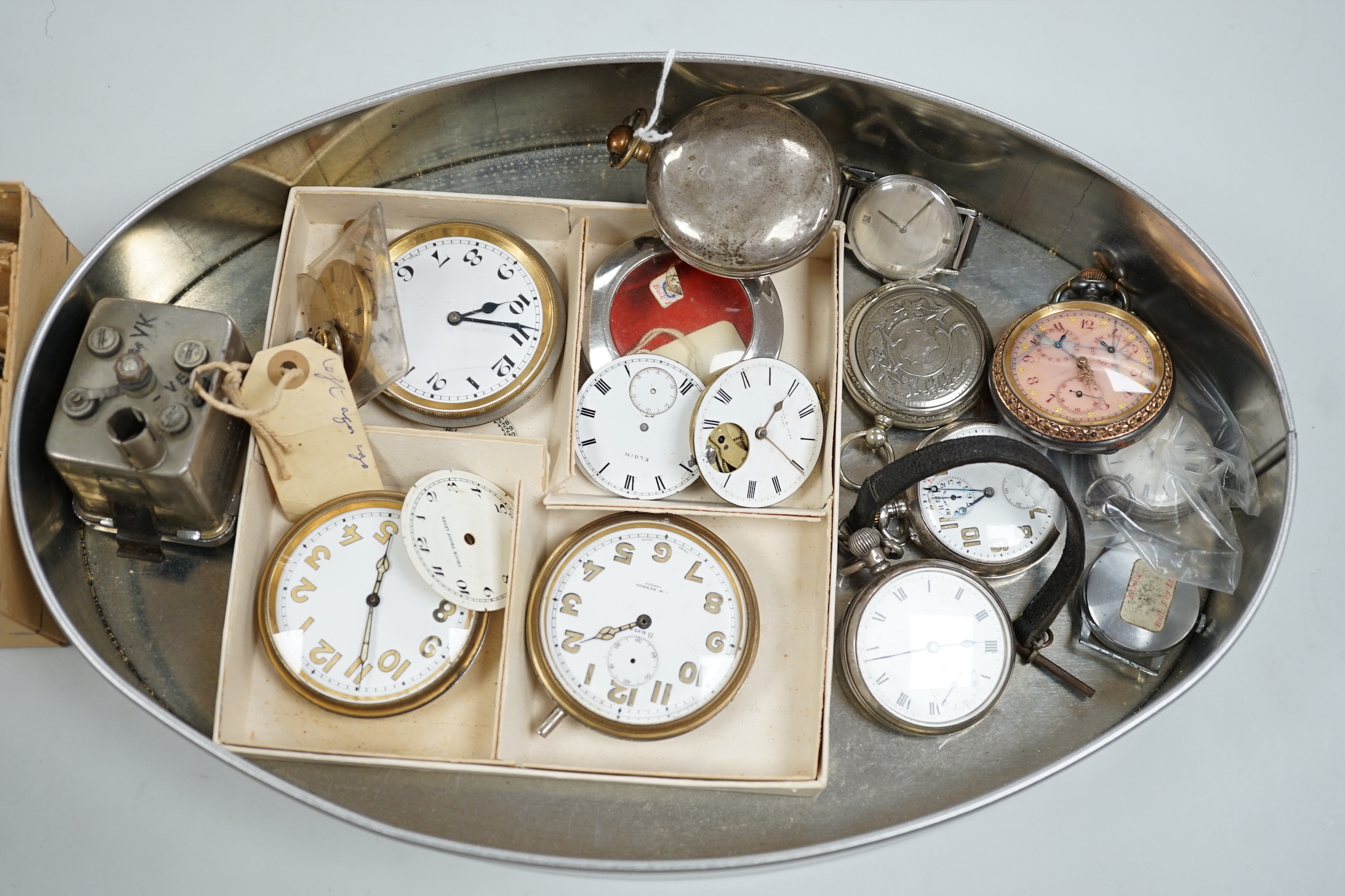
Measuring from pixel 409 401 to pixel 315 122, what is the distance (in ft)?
1.87

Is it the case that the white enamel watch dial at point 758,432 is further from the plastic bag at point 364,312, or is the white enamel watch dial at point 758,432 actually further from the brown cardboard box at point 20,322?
the brown cardboard box at point 20,322

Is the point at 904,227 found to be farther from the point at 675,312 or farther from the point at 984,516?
the point at 984,516

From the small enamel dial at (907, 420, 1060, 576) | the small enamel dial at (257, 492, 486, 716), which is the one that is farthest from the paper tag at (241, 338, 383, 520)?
the small enamel dial at (907, 420, 1060, 576)

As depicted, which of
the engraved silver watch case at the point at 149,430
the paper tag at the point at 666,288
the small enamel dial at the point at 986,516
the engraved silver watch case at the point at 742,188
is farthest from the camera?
the paper tag at the point at 666,288

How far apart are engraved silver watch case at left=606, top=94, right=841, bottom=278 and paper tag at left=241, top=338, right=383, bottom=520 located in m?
0.63

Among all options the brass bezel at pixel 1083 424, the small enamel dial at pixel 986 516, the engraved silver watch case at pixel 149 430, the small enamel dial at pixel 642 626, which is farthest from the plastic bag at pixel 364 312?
the brass bezel at pixel 1083 424

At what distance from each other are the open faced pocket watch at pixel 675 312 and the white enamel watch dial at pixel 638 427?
3.2 inches

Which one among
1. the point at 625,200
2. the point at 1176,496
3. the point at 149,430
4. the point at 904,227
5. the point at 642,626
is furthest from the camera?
the point at 625,200

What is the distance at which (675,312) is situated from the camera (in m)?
2.09

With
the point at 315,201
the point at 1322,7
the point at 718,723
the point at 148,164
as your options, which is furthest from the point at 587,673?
the point at 1322,7

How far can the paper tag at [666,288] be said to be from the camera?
2.10 m

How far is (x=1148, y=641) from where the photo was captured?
200 cm

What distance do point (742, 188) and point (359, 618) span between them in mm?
1006

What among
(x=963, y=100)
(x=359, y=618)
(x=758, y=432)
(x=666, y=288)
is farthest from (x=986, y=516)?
(x=359, y=618)
